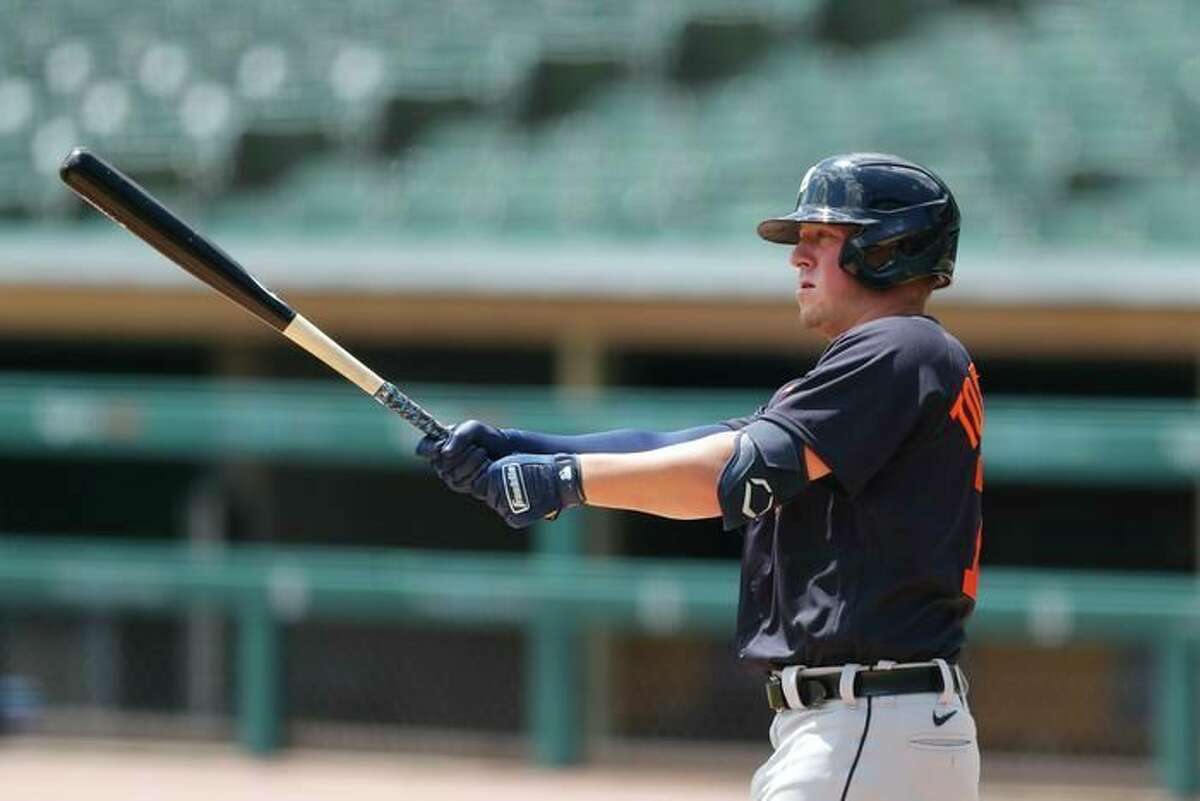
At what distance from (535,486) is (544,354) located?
21.5 ft

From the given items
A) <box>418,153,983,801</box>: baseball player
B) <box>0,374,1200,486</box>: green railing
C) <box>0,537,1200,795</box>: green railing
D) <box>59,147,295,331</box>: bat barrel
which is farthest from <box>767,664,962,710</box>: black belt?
<box>0,374,1200,486</box>: green railing

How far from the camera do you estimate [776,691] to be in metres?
3.40

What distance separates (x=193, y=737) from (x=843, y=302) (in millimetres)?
6003

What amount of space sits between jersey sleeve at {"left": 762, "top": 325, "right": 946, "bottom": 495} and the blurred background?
4.72 metres

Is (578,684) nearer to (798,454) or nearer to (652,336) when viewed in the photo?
(652,336)

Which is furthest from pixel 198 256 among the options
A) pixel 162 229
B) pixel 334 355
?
pixel 334 355

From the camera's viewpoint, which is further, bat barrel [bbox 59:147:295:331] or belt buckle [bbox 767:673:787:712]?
bat barrel [bbox 59:147:295:331]

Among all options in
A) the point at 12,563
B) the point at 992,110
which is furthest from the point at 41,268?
the point at 992,110

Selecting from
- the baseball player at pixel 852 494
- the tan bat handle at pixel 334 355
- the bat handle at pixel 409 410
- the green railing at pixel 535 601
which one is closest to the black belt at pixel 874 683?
the baseball player at pixel 852 494

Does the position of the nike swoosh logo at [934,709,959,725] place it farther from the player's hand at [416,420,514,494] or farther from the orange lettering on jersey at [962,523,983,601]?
the player's hand at [416,420,514,494]

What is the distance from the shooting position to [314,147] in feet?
34.4

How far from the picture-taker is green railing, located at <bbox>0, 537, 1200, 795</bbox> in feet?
25.4

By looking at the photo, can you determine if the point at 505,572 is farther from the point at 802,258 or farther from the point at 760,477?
the point at 760,477

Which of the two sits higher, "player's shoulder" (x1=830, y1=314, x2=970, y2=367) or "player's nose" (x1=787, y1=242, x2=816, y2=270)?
"player's nose" (x1=787, y1=242, x2=816, y2=270)
